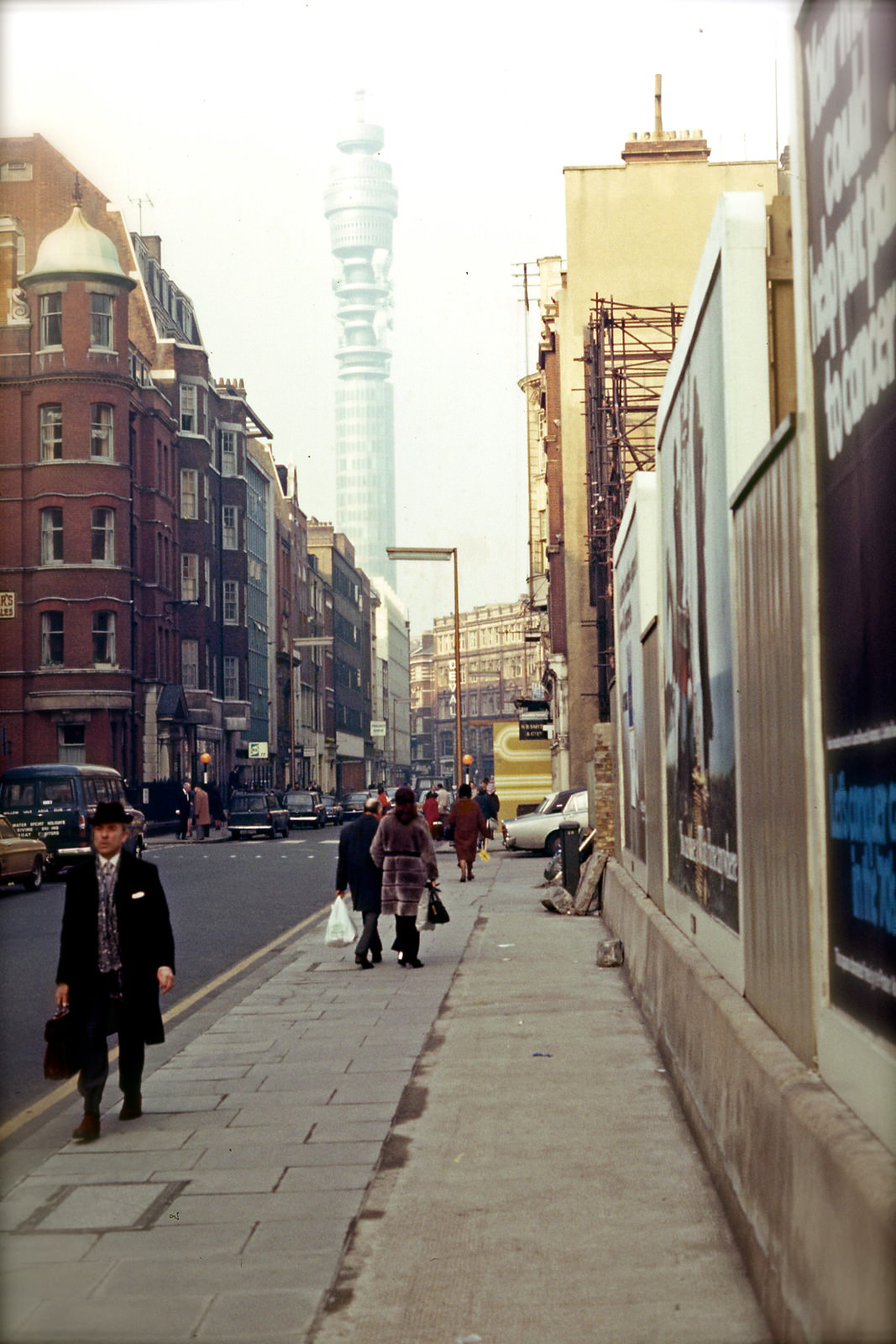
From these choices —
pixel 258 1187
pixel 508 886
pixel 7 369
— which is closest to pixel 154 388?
pixel 7 369

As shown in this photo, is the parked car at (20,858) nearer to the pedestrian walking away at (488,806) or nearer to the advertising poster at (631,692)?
the advertising poster at (631,692)

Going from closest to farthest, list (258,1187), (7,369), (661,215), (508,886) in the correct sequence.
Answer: (258,1187) < (508,886) < (661,215) < (7,369)

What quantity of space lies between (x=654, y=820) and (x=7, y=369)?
52.6 meters

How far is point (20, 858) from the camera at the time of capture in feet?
90.5

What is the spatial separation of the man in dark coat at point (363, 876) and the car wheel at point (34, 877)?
43.6ft

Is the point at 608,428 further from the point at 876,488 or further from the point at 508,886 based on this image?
the point at 876,488

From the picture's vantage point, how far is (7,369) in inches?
2387

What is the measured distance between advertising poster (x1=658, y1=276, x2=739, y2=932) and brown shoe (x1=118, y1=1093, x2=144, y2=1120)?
3.06m

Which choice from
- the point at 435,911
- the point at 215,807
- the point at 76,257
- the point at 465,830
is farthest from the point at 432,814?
the point at 76,257

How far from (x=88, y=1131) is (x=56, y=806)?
25859mm

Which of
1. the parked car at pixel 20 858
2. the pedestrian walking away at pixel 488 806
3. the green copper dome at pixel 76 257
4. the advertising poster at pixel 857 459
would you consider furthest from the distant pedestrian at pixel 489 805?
the advertising poster at pixel 857 459

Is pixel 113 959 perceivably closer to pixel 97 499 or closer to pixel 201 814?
pixel 201 814

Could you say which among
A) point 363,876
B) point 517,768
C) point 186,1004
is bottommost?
point 186,1004

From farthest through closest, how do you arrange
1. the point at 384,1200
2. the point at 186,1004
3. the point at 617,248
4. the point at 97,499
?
the point at 97,499 < the point at 617,248 < the point at 186,1004 < the point at 384,1200
